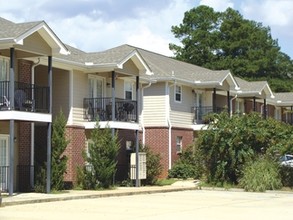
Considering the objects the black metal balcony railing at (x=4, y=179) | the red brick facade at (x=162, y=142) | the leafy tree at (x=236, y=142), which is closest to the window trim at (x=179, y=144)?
the red brick facade at (x=162, y=142)

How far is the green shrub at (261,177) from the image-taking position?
30175 millimetres

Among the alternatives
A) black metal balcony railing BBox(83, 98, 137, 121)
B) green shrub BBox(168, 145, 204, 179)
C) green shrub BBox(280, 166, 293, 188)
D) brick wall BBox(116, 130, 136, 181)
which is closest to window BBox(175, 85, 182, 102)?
green shrub BBox(168, 145, 204, 179)

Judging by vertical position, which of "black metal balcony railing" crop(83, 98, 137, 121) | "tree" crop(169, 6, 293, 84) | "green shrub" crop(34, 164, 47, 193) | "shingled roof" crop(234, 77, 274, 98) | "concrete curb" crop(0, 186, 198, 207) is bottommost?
"concrete curb" crop(0, 186, 198, 207)

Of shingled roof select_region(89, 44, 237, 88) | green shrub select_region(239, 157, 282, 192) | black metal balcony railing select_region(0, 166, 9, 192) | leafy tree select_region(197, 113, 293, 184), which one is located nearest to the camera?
black metal balcony railing select_region(0, 166, 9, 192)

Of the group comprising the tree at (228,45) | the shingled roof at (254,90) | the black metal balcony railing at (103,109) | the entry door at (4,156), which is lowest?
the entry door at (4,156)

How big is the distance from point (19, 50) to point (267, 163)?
1357 cm

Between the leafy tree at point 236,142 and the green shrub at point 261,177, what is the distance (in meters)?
0.76

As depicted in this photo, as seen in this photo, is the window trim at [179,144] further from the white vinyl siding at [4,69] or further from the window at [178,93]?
the white vinyl siding at [4,69]

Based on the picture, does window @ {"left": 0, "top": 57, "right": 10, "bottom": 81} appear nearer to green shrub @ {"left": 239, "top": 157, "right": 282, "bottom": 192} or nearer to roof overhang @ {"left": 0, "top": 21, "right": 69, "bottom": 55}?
roof overhang @ {"left": 0, "top": 21, "right": 69, "bottom": 55}

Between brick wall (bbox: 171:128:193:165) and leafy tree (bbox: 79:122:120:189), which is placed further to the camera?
brick wall (bbox: 171:128:193:165)

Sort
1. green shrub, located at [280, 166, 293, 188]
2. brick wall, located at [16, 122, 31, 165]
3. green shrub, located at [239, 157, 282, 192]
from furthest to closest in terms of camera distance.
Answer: green shrub, located at [280, 166, 293, 188] < green shrub, located at [239, 157, 282, 192] < brick wall, located at [16, 122, 31, 165]

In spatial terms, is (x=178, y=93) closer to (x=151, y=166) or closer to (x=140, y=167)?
(x=151, y=166)

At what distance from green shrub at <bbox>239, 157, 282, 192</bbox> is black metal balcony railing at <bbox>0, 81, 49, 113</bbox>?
10.5 meters

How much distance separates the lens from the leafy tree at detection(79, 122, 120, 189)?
27.9 metres
